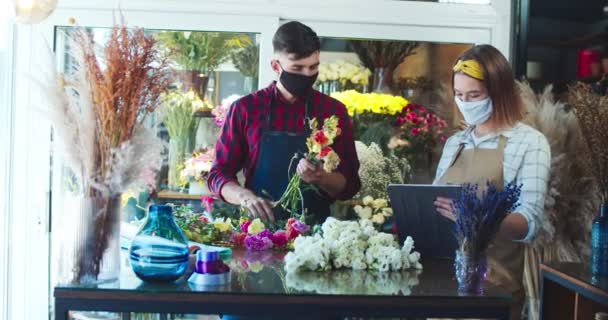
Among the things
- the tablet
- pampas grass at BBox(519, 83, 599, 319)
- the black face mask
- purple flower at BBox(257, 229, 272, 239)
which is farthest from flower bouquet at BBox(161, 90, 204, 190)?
pampas grass at BBox(519, 83, 599, 319)

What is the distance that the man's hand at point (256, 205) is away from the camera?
3232mm

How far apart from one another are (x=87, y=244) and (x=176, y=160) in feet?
5.63

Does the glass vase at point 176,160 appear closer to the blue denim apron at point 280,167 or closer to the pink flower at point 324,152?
the blue denim apron at point 280,167

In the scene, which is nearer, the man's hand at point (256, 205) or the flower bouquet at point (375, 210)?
the man's hand at point (256, 205)

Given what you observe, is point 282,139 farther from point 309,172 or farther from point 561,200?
point 561,200

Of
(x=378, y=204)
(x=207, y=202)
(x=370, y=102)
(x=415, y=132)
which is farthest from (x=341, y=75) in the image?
(x=207, y=202)

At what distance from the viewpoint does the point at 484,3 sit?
3.79m

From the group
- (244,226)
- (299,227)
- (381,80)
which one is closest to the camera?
(299,227)

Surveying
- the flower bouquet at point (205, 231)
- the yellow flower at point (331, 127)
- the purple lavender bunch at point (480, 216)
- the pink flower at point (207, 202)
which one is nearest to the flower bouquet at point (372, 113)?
the yellow flower at point (331, 127)

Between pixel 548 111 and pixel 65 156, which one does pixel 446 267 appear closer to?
pixel 65 156

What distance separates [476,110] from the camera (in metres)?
3.36

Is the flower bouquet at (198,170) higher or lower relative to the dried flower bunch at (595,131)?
lower

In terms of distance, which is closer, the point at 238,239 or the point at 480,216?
the point at 480,216

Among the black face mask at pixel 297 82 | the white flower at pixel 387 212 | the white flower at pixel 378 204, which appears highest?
the black face mask at pixel 297 82
